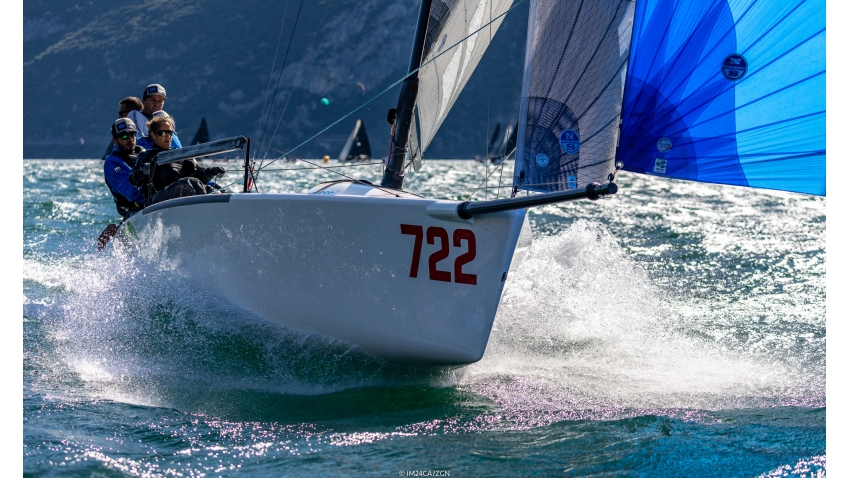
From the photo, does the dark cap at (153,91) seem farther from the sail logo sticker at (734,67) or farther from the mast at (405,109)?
the sail logo sticker at (734,67)

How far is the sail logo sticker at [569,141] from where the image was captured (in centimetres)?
452

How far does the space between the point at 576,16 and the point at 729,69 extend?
927mm

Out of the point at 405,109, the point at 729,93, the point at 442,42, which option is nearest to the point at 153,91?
the point at 405,109

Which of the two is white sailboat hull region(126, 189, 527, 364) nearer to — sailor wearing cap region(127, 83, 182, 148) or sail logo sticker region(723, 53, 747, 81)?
sail logo sticker region(723, 53, 747, 81)

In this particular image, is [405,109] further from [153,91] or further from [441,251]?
[441,251]

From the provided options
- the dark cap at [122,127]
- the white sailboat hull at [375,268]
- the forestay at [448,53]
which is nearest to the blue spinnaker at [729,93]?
the white sailboat hull at [375,268]

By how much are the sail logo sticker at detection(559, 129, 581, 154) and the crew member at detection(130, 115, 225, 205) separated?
190cm

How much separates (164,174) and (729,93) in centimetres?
311

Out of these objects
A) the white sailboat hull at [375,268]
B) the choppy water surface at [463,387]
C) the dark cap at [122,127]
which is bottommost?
the choppy water surface at [463,387]

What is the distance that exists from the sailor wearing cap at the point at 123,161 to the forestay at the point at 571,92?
2.30m

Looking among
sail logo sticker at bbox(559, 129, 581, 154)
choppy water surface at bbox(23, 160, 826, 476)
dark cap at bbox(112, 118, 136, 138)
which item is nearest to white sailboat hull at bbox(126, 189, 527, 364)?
choppy water surface at bbox(23, 160, 826, 476)

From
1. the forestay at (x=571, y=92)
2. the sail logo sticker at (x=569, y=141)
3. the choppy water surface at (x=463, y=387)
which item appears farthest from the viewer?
the sail logo sticker at (x=569, y=141)

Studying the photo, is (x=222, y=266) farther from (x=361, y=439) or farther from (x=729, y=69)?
(x=729, y=69)

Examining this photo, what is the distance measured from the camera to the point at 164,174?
511 cm
